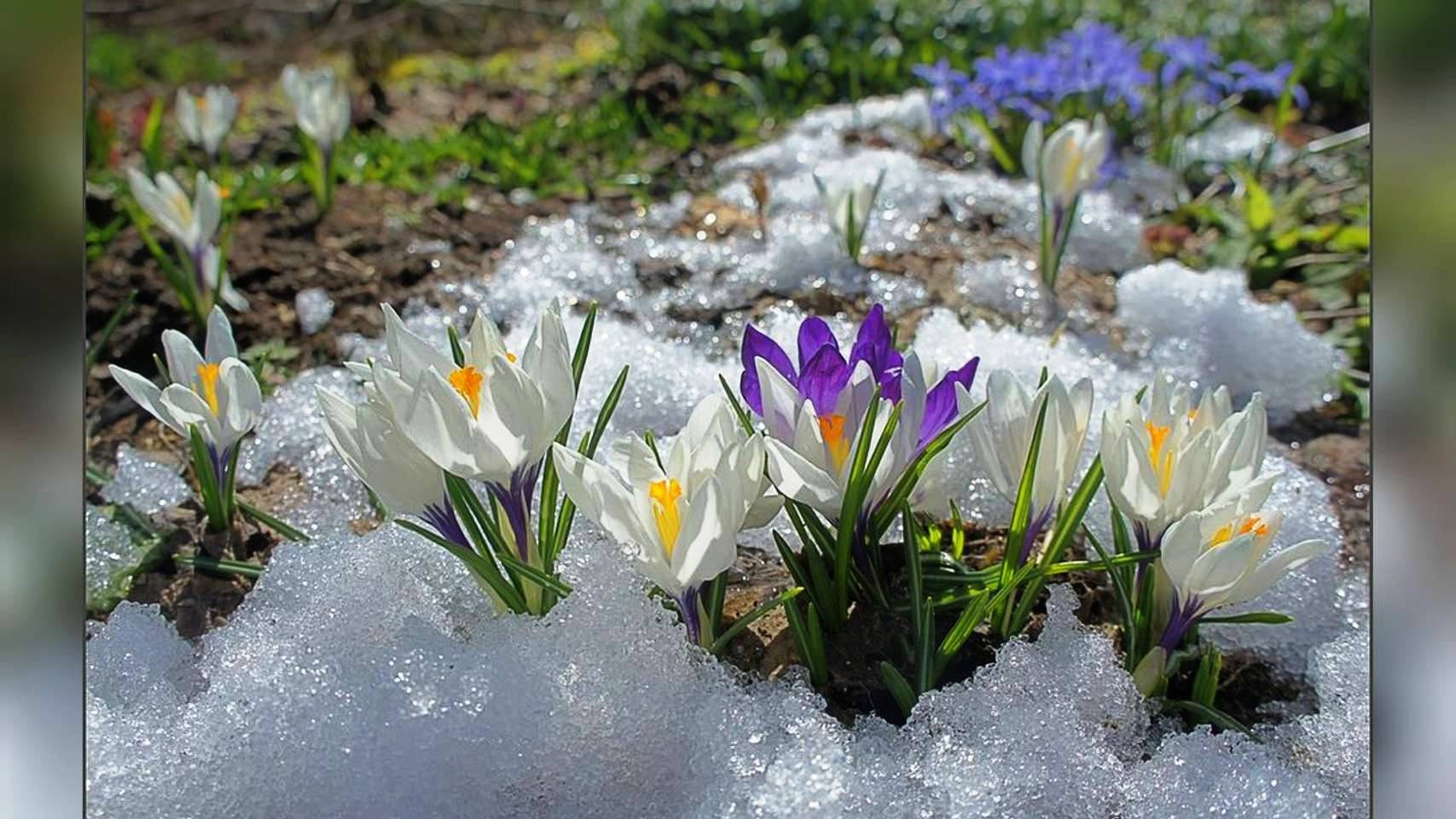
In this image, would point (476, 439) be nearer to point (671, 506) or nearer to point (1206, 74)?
point (671, 506)

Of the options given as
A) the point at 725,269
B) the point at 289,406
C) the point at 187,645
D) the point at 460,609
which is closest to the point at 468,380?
the point at 460,609

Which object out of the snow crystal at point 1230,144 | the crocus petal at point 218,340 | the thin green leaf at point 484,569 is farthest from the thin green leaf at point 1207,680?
the snow crystal at point 1230,144

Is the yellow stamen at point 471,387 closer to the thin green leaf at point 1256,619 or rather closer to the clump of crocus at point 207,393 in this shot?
the clump of crocus at point 207,393

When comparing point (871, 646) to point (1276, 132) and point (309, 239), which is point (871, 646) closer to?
point (309, 239)

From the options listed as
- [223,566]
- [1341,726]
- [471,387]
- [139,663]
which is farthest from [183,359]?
[1341,726]

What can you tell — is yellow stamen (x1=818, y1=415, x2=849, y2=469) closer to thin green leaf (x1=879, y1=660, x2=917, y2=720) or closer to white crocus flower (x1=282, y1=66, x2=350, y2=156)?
thin green leaf (x1=879, y1=660, x2=917, y2=720)

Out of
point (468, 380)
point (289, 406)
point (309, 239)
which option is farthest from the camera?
point (309, 239)
